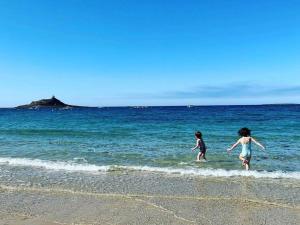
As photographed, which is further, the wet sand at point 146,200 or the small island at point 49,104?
the small island at point 49,104

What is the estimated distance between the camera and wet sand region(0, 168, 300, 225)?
7.79m

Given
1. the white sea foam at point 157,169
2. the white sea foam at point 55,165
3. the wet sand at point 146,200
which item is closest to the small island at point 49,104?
the white sea foam at point 55,165

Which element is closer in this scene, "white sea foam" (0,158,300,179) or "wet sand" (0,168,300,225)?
"wet sand" (0,168,300,225)

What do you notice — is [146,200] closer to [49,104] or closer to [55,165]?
[55,165]

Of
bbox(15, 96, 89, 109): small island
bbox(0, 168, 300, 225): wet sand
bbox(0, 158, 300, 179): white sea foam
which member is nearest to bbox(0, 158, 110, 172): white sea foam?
bbox(0, 158, 300, 179): white sea foam

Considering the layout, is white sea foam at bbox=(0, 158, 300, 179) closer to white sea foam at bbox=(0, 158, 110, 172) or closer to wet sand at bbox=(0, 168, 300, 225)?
white sea foam at bbox=(0, 158, 110, 172)

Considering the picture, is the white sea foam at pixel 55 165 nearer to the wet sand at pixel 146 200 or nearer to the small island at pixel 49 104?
the wet sand at pixel 146 200

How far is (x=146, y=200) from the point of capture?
919 cm

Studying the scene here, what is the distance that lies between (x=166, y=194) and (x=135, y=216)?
78.5 inches

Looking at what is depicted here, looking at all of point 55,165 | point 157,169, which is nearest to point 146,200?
point 157,169

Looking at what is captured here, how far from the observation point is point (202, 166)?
14.8m

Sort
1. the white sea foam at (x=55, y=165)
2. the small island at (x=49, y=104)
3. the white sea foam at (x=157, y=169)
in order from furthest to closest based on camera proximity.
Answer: the small island at (x=49, y=104)
the white sea foam at (x=55, y=165)
the white sea foam at (x=157, y=169)

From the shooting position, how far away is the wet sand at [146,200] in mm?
7789

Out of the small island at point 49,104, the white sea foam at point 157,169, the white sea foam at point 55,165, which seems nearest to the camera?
the white sea foam at point 157,169
